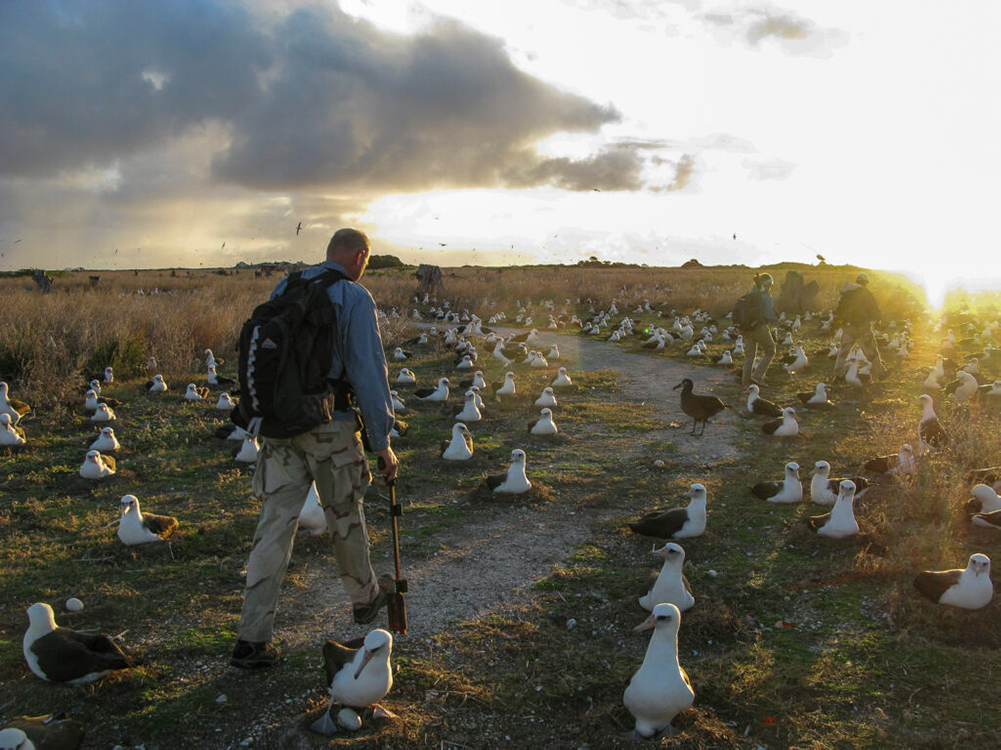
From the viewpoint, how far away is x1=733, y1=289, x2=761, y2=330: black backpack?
13477 millimetres

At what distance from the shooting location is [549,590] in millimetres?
5777

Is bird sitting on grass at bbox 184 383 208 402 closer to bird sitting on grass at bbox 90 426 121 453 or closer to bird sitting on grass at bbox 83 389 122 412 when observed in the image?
bird sitting on grass at bbox 83 389 122 412

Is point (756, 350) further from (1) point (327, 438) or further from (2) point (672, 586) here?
(1) point (327, 438)

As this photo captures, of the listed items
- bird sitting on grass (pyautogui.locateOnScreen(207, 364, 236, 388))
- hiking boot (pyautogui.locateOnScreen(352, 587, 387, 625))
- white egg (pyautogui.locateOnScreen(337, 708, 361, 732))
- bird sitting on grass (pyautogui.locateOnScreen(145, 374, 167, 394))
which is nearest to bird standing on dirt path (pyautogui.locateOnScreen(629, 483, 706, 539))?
hiking boot (pyautogui.locateOnScreen(352, 587, 387, 625))

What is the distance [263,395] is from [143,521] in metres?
3.34

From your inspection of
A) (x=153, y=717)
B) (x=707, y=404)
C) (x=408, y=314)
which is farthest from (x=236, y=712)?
(x=408, y=314)

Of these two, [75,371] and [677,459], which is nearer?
[677,459]

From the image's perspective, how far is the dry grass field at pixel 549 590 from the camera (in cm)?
404

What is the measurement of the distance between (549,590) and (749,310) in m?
9.59

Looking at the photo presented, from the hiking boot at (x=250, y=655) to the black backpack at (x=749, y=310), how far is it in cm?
1154

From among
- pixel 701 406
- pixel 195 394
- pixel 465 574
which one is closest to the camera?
pixel 465 574

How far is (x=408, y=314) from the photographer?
30.0 m

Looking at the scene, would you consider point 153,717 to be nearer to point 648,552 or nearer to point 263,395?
point 263,395

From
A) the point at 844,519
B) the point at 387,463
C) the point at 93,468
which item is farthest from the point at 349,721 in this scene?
the point at 93,468
